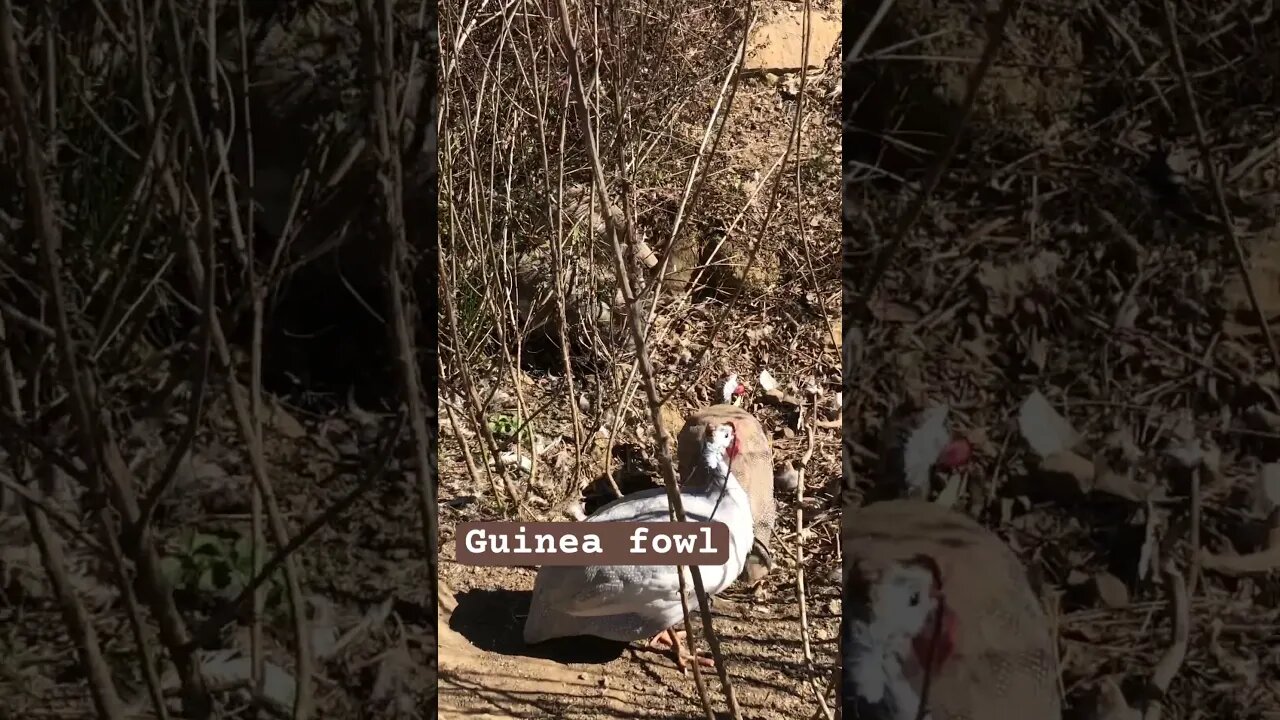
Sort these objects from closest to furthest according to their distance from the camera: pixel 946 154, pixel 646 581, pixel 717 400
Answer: pixel 946 154 → pixel 646 581 → pixel 717 400

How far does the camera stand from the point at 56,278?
80.1 inches

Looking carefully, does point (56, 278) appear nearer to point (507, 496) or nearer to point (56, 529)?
point (56, 529)

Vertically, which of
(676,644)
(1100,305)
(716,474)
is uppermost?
(1100,305)

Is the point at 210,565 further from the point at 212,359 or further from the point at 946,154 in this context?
the point at 946,154

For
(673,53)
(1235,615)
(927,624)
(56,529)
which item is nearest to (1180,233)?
(1235,615)

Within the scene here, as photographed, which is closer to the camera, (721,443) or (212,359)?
(212,359)

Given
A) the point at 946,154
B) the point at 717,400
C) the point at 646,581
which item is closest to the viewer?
the point at 946,154

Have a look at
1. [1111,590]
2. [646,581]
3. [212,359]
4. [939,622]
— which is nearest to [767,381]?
[646,581]

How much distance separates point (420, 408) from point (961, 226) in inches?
45.5

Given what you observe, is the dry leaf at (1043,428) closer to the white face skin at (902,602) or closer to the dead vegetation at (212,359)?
the white face skin at (902,602)

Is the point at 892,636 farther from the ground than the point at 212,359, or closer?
closer

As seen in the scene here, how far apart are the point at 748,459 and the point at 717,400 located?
16 cm

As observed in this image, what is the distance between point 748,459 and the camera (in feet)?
7.54

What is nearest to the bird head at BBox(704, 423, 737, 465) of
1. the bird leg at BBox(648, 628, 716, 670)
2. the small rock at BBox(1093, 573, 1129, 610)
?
the bird leg at BBox(648, 628, 716, 670)
